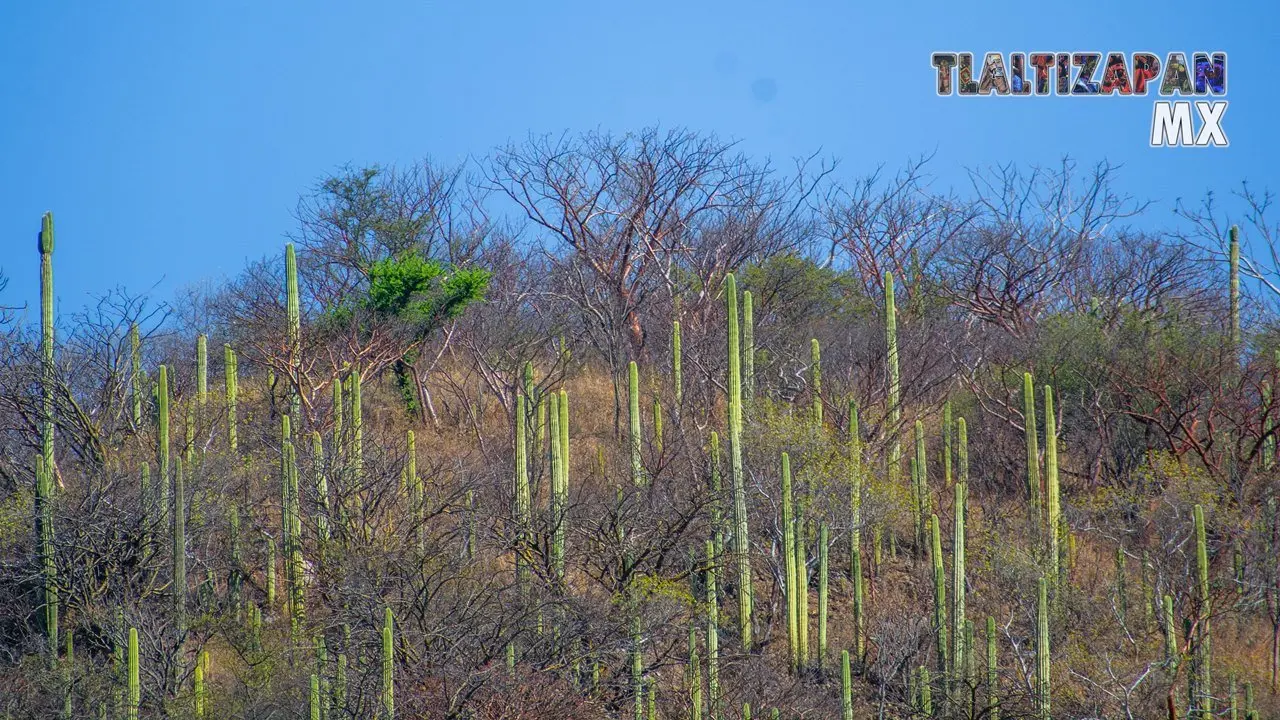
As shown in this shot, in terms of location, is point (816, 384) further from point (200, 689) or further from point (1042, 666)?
point (200, 689)

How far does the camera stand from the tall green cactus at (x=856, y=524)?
63.4 feet

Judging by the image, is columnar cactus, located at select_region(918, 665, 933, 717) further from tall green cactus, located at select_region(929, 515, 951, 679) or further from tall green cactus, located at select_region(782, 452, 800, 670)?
tall green cactus, located at select_region(782, 452, 800, 670)

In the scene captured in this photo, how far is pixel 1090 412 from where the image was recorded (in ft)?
80.1

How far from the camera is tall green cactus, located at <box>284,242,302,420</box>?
2084 cm

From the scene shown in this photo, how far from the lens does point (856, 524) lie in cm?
2030

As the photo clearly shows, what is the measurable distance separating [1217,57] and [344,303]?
1741cm

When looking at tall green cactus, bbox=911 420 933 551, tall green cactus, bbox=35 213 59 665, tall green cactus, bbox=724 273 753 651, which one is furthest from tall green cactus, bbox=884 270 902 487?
tall green cactus, bbox=35 213 59 665

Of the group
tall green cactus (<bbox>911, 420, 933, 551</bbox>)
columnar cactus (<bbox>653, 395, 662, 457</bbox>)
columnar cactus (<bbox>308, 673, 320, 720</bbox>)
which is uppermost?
columnar cactus (<bbox>653, 395, 662, 457</bbox>)

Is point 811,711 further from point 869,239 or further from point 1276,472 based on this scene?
point 869,239

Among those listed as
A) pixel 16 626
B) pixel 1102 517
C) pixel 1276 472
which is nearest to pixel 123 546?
pixel 16 626

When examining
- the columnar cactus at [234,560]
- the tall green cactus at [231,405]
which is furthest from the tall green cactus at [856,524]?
the tall green cactus at [231,405]

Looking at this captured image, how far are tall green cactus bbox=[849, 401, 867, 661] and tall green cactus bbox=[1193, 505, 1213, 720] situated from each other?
3954mm

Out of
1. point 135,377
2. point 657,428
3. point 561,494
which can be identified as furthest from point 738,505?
point 135,377

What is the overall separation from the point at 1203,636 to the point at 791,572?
464cm
